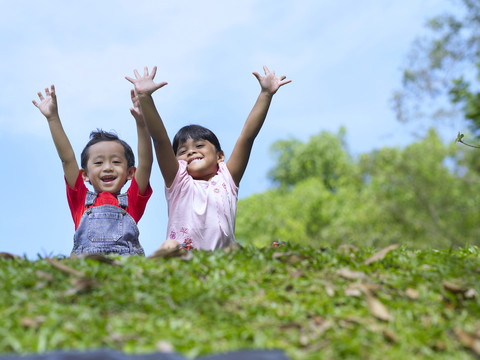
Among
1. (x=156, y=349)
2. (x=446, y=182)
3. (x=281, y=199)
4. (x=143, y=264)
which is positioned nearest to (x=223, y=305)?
(x=156, y=349)

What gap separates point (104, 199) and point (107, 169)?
0.35 meters

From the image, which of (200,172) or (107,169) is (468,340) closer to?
(200,172)

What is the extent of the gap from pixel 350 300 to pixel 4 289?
7.40 ft

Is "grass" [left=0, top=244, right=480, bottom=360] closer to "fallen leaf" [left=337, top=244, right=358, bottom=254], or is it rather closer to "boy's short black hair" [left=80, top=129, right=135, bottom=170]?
"fallen leaf" [left=337, top=244, right=358, bottom=254]

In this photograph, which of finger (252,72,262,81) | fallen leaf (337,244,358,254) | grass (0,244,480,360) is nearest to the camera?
grass (0,244,480,360)

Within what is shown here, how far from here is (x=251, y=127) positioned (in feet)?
19.5

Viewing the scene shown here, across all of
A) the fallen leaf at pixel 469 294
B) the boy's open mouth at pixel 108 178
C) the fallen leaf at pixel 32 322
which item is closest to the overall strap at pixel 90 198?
the boy's open mouth at pixel 108 178

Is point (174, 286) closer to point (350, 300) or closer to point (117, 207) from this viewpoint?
point (350, 300)

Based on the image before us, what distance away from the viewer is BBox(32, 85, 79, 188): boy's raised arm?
20.2 feet

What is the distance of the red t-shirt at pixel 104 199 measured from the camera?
6105mm

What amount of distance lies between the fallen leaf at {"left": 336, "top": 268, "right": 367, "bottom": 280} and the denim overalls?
2787 mm

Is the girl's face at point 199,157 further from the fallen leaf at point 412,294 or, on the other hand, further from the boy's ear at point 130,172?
the fallen leaf at point 412,294

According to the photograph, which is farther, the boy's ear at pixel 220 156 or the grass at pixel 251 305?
the boy's ear at pixel 220 156

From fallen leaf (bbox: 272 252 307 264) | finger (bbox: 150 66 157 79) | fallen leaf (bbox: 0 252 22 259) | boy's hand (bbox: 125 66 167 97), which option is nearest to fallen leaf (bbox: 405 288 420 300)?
fallen leaf (bbox: 272 252 307 264)
